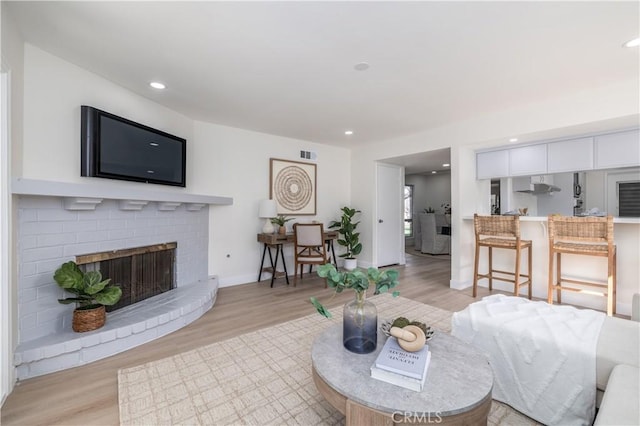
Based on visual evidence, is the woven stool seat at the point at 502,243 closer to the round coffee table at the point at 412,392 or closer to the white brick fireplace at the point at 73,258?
the round coffee table at the point at 412,392

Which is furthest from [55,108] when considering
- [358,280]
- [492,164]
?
[492,164]

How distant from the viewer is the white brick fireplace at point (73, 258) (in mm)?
1919

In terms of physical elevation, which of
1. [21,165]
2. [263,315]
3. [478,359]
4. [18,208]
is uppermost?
[21,165]

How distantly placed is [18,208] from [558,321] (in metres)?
3.51

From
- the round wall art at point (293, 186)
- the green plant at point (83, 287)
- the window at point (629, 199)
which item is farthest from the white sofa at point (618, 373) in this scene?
the round wall art at point (293, 186)

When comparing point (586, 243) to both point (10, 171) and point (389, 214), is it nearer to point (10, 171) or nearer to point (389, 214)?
point (389, 214)

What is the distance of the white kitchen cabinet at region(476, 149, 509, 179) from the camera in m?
3.72

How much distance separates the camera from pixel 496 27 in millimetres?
1810

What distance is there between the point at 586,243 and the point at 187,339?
160 inches

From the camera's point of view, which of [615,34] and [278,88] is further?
[278,88]

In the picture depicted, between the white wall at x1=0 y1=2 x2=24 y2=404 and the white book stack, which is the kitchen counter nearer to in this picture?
the white book stack

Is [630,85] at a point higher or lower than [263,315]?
higher

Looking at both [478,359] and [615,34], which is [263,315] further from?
[615,34]

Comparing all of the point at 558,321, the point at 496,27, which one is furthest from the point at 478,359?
the point at 496,27
